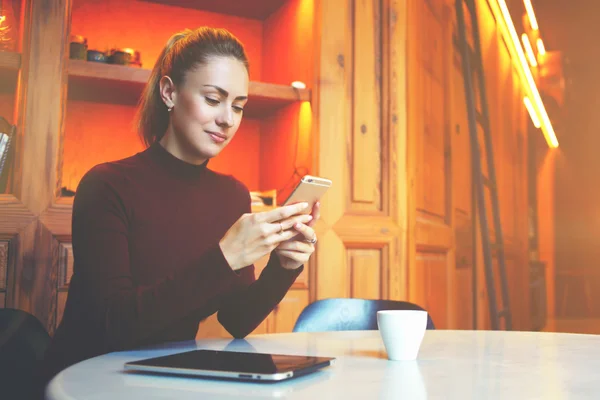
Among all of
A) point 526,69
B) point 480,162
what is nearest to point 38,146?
point 480,162

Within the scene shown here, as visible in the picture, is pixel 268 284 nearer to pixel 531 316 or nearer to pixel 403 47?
pixel 403 47

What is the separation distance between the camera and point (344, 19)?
8.66 ft

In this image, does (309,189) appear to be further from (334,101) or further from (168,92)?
(334,101)

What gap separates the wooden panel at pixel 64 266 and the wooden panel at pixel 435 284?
1.63 meters

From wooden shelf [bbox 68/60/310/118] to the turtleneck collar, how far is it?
2.63 ft

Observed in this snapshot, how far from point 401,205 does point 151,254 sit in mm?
1468

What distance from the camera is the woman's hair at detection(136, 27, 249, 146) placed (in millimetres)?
1559

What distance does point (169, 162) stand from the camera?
1570 mm

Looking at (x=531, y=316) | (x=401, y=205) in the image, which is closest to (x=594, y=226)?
(x=531, y=316)

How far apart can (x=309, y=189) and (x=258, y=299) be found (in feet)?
1.21

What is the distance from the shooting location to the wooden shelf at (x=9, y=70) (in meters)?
2.08

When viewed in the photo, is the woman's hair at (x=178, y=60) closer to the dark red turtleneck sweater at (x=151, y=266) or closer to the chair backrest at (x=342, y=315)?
the dark red turtleneck sweater at (x=151, y=266)

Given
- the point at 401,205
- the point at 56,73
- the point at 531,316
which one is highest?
the point at 56,73

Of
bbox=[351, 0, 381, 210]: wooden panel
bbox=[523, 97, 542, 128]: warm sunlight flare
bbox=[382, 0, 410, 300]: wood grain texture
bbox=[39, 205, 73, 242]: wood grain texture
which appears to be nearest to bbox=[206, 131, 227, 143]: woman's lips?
bbox=[39, 205, 73, 242]: wood grain texture
